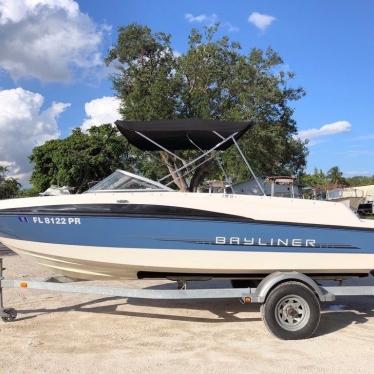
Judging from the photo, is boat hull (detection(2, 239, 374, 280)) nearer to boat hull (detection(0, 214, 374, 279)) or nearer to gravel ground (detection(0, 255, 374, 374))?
boat hull (detection(0, 214, 374, 279))

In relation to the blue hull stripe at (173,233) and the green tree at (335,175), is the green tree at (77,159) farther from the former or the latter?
the green tree at (335,175)

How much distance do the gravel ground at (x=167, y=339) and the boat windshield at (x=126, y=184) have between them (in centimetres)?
168

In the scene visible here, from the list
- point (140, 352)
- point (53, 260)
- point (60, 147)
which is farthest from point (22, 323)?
point (60, 147)

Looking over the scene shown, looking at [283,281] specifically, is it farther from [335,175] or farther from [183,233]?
[335,175]

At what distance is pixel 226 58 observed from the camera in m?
23.1

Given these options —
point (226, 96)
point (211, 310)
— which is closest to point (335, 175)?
point (226, 96)

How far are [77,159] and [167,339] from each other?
3220 cm

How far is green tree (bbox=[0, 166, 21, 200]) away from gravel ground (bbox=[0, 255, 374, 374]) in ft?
145

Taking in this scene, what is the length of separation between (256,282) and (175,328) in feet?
4.05

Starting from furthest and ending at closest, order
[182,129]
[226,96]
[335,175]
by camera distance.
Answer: [335,175] → [226,96] → [182,129]

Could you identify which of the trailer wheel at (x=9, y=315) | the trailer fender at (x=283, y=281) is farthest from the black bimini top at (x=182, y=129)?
the trailer wheel at (x=9, y=315)

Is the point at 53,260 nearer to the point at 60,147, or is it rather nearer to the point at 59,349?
the point at 59,349

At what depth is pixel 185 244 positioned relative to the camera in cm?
584

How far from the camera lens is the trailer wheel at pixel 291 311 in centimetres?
571
